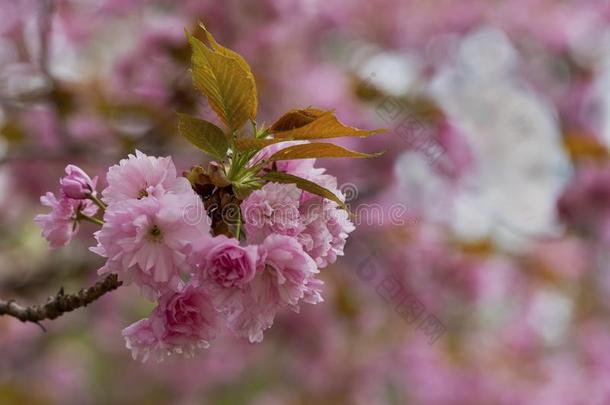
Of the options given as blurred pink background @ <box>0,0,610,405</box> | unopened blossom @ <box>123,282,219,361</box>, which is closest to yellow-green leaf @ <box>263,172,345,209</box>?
unopened blossom @ <box>123,282,219,361</box>

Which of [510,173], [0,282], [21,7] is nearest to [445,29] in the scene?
[510,173]

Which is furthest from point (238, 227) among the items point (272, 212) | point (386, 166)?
point (386, 166)

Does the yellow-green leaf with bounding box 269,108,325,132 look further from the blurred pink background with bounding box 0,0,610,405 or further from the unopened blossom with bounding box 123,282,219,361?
the blurred pink background with bounding box 0,0,610,405

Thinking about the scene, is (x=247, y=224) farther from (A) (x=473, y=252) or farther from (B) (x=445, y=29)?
(B) (x=445, y=29)

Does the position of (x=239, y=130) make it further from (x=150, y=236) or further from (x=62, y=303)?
(x=62, y=303)

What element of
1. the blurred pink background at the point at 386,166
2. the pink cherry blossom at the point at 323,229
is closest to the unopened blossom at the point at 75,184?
the pink cherry blossom at the point at 323,229

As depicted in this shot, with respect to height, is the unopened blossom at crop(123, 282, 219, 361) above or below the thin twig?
above
